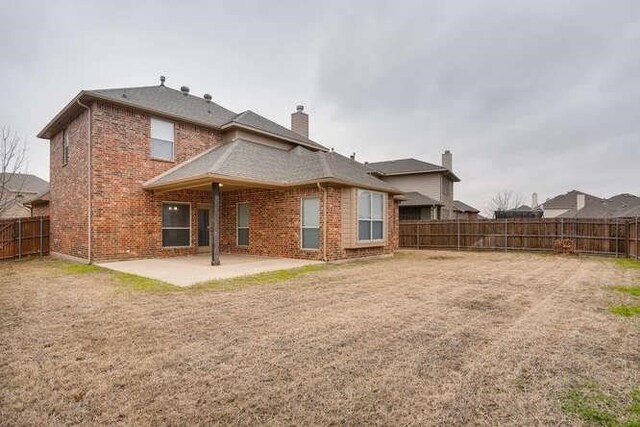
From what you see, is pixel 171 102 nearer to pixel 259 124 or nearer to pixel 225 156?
pixel 259 124

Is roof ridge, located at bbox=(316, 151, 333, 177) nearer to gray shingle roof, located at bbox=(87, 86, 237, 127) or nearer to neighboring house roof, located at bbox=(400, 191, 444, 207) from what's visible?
gray shingle roof, located at bbox=(87, 86, 237, 127)

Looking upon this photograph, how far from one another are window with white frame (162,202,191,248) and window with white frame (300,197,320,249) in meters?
5.07

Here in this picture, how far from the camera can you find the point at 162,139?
12875 mm

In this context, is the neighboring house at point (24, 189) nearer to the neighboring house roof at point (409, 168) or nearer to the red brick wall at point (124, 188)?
the red brick wall at point (124, 188)

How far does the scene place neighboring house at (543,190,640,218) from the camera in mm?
30266

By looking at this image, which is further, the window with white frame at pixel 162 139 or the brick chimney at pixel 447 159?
the brick chimney at pixel 447 159

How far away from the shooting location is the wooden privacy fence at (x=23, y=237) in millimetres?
13398

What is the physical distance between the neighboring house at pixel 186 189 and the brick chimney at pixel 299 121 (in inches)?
199

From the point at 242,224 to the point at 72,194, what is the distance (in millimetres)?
6775

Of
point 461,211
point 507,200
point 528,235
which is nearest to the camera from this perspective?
point 528,235

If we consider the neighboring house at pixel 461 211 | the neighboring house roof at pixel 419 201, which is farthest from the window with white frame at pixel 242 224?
the neighboring house at pixel 461 211

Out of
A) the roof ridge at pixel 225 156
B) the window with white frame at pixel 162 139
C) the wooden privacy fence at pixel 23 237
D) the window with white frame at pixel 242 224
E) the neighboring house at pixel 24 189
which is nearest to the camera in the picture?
the roof ridge at pixel 225 156

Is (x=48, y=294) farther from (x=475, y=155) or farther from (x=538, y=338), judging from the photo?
(x=475, y=155)

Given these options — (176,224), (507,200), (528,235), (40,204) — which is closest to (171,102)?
(176,224)
